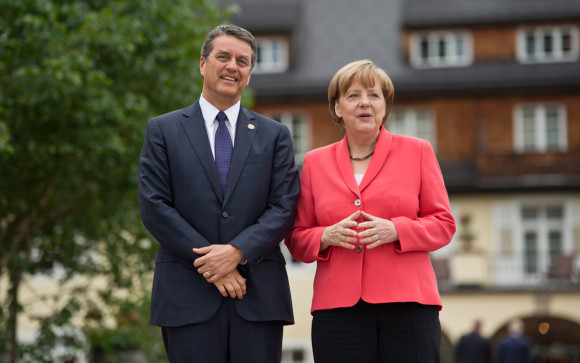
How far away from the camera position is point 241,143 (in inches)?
166

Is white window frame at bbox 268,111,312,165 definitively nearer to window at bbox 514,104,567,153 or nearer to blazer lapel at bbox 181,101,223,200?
window at bbox 514,104,567,153

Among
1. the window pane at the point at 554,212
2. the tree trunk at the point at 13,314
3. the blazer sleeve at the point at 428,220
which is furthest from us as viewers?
the window pane at the point at 554,212

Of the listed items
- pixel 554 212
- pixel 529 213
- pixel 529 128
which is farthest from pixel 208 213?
pixel 529 128

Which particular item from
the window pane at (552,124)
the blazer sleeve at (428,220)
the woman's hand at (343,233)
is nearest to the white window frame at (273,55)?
the window pane at (552,124)

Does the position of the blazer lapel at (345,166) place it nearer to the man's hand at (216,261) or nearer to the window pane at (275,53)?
the man's hand at (216,261)

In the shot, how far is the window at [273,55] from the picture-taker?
1115 inches

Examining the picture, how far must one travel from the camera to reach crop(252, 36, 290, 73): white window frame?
28312mm

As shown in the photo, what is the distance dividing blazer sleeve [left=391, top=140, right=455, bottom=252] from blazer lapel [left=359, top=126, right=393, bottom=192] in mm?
168

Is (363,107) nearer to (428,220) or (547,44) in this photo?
(428,220)

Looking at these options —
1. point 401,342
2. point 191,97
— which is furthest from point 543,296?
point 401,342

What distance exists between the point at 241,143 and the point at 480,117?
76.8 ft

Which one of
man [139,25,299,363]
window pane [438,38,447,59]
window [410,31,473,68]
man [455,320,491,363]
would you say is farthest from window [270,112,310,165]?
man [139,25,299,363]

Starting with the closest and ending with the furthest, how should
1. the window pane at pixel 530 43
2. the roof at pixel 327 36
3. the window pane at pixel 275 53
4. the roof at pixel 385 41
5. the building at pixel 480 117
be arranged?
the building at pixel 480 117
the roof at pixel 385 41
the roof at pixel 327 36
the window pane at pixel 530 43
the window pane at pixel 275 53

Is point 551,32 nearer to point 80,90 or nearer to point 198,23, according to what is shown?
point 198,23
